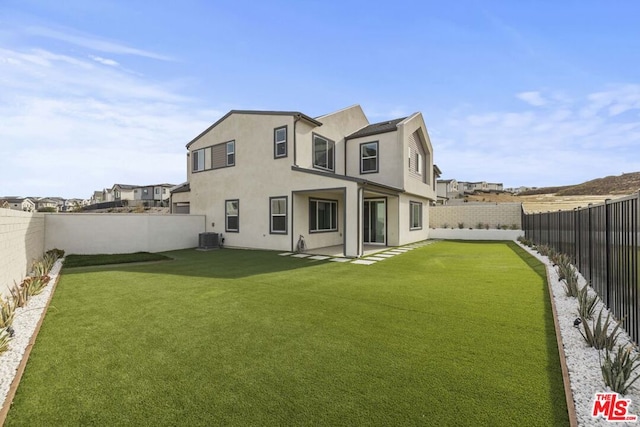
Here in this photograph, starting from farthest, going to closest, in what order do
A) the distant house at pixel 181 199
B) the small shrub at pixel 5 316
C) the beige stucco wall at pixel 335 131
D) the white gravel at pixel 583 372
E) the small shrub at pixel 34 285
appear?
the distant house at pixel 181 199 → the beige stucco wall at pixel 335 131 → the small shrub at pixel 34 285 → the small shrub at pixel 5 316 → the white gravel at pixel 583 372

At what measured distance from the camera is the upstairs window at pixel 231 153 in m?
16.3

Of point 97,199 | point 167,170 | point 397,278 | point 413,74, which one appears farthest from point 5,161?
point 97,199

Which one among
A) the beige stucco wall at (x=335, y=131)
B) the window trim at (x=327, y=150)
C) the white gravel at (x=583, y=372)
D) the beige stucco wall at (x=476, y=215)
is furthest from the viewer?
the beige stucco wall at (x=476, y=215)

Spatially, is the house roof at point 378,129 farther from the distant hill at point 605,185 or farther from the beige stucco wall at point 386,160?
the distant hill at point 605,185

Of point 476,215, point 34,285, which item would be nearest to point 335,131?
point 476,215

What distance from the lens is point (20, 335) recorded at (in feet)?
A: 14.0

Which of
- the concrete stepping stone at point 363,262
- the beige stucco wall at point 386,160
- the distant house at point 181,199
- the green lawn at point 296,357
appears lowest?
the concrete stepping stone at point 363,262

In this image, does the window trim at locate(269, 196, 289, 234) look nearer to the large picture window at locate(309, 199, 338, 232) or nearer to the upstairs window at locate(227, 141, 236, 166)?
the large picture window at locate(309, 199, 338, 232)

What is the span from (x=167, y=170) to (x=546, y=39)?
24.0m

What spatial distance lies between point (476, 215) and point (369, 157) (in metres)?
10.4

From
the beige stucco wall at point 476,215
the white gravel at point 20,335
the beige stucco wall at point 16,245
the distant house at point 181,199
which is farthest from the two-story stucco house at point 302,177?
the white gravel at point 20,335

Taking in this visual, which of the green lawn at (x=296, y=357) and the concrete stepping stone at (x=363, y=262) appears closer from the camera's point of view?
the green lawn at (x=296, y=357)

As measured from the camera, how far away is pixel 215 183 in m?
17.1

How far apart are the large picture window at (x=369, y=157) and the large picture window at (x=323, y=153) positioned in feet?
5.35
